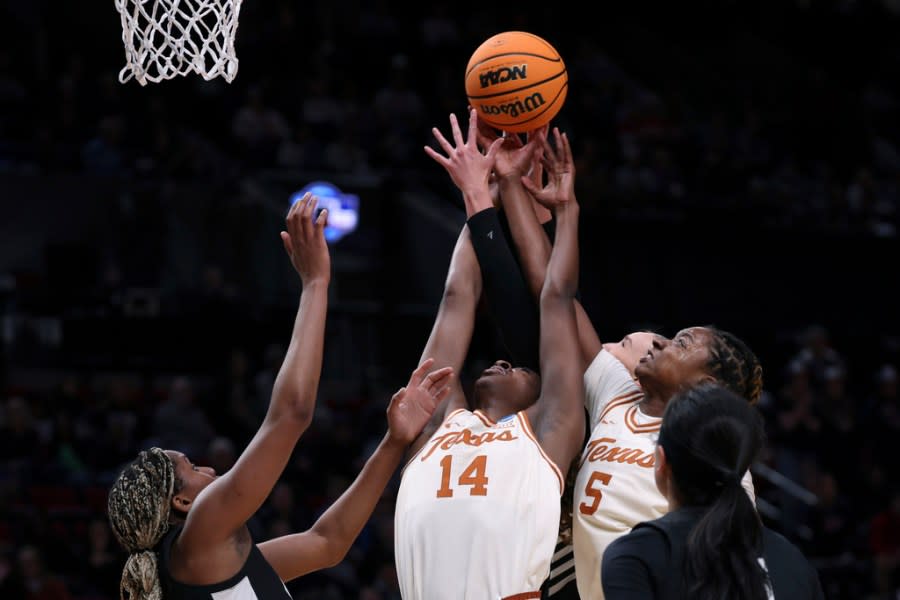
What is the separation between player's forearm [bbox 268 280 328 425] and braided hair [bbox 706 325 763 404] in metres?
1.14

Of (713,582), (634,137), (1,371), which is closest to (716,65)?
(634,137)

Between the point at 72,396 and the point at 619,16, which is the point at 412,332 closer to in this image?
the point at 72,396

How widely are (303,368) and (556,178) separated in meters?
1.48

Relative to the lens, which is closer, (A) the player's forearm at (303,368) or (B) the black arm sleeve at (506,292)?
(A) the player's forearm at (303,368)

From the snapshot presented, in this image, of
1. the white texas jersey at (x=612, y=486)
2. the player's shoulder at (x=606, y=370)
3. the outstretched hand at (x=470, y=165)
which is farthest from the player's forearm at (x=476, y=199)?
the white texas jersey at (x=612, y=486)

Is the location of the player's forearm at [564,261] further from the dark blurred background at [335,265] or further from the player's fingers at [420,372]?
the dark blurred background at [335,265]

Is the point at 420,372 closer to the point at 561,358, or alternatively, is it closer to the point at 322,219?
the point at 561,358

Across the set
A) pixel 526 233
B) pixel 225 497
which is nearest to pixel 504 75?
pixel 526 233

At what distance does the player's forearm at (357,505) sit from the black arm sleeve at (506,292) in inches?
24.9

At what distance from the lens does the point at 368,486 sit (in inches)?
156

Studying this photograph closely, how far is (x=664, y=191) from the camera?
12.7 meters

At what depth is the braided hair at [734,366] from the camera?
384 cm

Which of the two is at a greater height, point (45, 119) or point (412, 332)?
point (45, 119)

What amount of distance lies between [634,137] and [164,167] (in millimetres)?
4907
